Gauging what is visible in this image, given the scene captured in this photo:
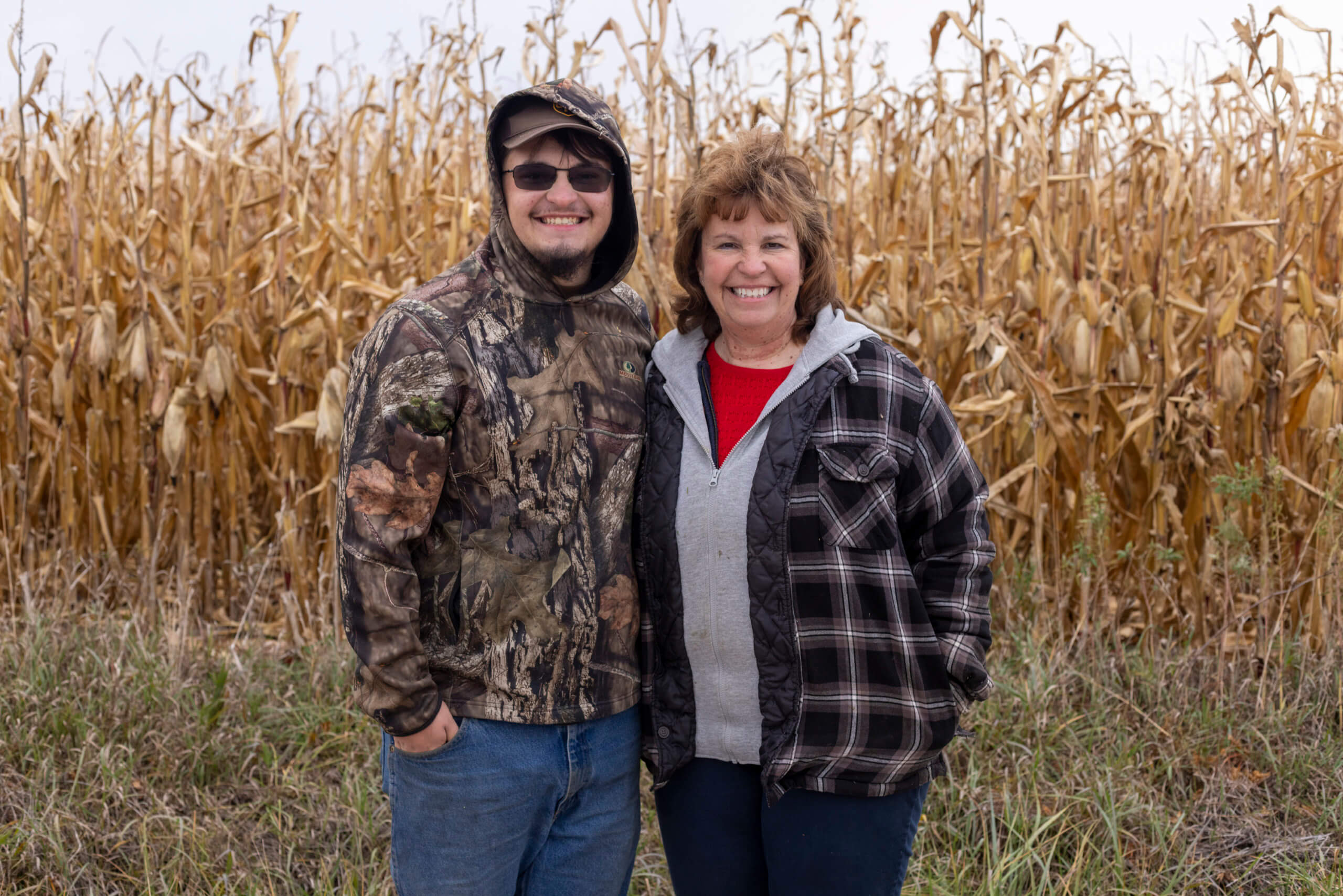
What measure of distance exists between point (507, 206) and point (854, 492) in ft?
2.65

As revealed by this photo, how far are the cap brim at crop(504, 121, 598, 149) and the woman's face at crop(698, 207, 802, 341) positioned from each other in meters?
0.29

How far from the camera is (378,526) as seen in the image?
67.7 inches

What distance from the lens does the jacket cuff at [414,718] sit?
172 cm

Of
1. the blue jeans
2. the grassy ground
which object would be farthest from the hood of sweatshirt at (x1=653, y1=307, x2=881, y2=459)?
the grassy ground

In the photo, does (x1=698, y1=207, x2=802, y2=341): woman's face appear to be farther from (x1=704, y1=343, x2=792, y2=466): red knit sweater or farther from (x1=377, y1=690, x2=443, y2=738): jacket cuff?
(x1=377, y1=690, x2=443, y2=738): jacket cuff

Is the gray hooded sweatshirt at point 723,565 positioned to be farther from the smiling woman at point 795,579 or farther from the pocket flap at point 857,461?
the pocket flap at point 857,461

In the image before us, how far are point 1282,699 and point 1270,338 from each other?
118cm

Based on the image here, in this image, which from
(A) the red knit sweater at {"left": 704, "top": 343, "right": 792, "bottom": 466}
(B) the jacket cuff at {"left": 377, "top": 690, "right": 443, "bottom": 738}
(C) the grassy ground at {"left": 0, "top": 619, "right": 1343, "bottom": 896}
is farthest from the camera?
(C) the grassy ground at {"left": 0, "top": 619, "right": 1343, "bottom": 896}

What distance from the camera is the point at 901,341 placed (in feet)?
12.8

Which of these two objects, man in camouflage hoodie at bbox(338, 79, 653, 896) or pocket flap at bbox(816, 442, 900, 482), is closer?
man in camouflage hoodie at bbox(338, 79, 653, 896)

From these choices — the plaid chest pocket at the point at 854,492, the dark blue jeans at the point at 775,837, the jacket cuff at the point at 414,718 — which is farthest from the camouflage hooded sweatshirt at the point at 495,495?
the plaid chest pocket at the point at 854,492

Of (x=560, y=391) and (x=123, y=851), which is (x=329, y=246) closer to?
(x=123, y=851)

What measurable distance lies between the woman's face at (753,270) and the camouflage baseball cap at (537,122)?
1.01ft

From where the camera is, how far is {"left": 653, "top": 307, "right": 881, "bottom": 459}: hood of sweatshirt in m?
1.91
